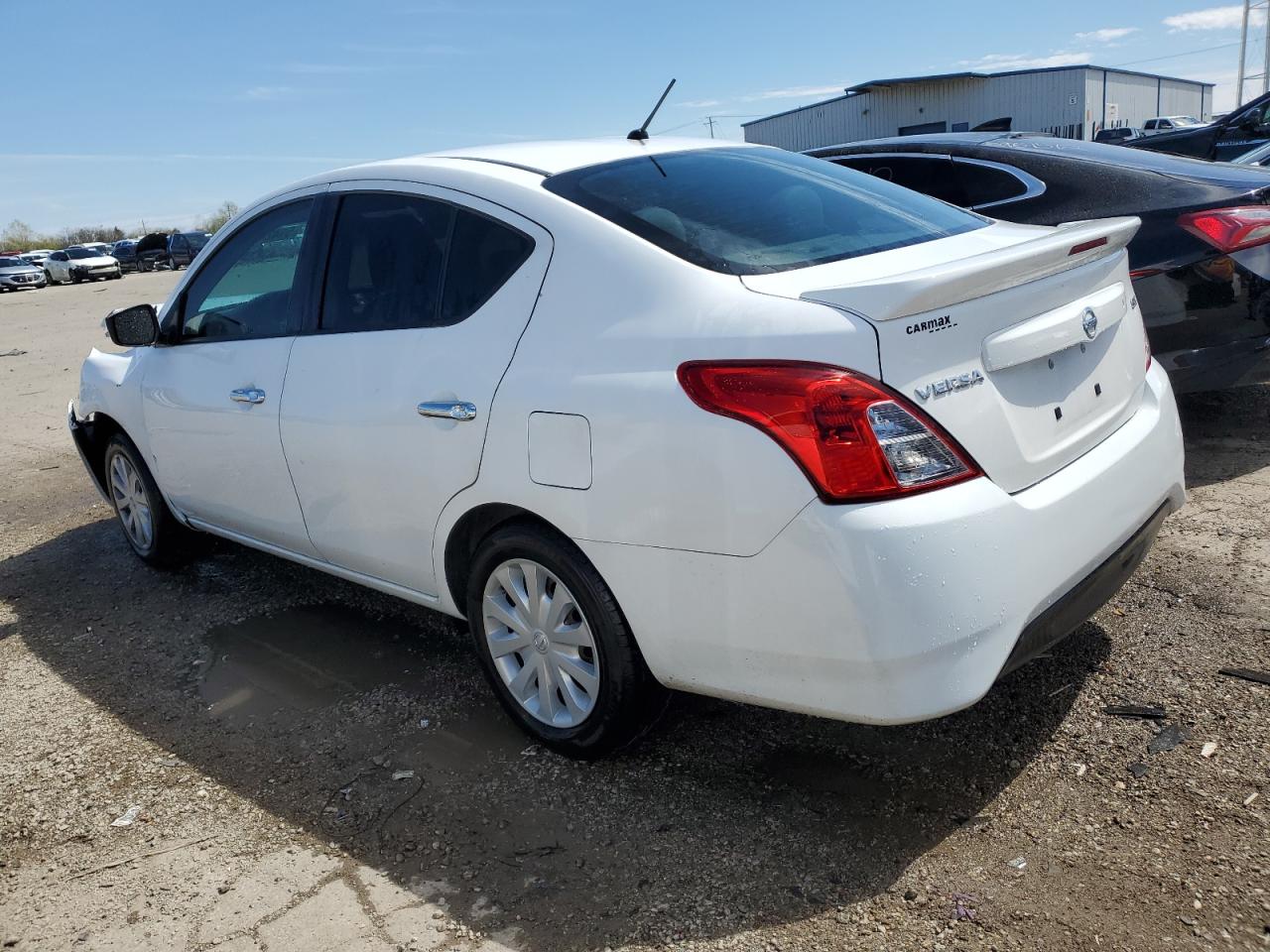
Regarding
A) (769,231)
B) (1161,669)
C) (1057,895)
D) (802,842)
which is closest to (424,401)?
(769,231)

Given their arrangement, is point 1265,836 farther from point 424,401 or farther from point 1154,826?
point 424,401

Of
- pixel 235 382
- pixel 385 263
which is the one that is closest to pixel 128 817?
pixel 235 382

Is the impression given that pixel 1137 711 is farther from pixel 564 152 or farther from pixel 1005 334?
pixel 564 152

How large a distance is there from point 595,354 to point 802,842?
132cm

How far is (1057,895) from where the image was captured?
233 cm

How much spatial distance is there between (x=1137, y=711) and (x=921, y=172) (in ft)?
11.5

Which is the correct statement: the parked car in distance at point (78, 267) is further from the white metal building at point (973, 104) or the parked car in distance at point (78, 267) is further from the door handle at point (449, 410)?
the door handle at point (449, 410)

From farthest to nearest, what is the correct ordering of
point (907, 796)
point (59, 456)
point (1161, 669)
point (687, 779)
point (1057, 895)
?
point (59, 456) → point (1161, 669) → point (687, 779) → point (907, 796) → point (1057, 895)

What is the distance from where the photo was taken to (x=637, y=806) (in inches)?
113

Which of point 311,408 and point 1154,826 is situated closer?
point 1154,826

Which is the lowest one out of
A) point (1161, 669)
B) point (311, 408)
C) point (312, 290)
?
point (1161, 669)

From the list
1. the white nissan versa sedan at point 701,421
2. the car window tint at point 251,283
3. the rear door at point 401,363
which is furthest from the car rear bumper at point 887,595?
the car window tint at point 251,283

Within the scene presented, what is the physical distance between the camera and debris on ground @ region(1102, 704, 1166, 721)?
299 centimetres

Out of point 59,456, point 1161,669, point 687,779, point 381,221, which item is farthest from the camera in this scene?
point 59,456
